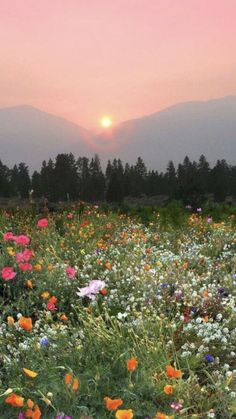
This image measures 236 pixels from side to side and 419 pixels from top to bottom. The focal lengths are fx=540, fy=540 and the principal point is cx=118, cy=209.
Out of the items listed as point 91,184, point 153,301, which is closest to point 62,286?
point 153,301

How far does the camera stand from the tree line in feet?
146

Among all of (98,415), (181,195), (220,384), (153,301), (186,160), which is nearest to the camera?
(98,415)

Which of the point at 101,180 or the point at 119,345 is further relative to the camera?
the point at 101,180

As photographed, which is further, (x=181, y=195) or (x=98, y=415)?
(x=181, y=195)

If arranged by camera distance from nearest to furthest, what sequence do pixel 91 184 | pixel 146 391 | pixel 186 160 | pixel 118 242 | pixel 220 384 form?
pixel 146 391 < pixel 220 384 < pixel 118 242 < pixel 91 184 < pixel 186 160

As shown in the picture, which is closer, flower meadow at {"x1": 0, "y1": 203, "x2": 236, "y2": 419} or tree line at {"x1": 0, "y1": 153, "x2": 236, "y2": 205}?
flower meadow at {"x1": 0, "y1": 203, "x2": 236, "y2": 419}

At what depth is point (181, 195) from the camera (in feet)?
67.2

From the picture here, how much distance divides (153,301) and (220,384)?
5.83 ft

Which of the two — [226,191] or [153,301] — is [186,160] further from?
[153,301]

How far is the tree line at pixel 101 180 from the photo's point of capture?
44.6 meters

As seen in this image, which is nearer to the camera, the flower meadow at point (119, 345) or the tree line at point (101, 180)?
the flower meadow at point (119, 345)

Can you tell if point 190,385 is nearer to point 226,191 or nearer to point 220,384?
point 220,384

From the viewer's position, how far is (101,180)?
46.5 m

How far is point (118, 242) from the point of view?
8.48 meters
